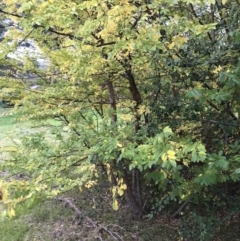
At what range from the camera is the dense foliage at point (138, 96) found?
1.97m

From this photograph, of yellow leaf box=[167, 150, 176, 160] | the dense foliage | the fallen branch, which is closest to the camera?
yellow leaf box=[167, 150, 176, 160]

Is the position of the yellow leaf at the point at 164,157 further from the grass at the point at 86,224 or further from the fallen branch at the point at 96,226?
the fallen branch at the point at 96,226

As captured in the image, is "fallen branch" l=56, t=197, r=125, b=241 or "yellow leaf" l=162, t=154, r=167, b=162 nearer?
"yellow leaf" l=162, t=154, r=167, b=162

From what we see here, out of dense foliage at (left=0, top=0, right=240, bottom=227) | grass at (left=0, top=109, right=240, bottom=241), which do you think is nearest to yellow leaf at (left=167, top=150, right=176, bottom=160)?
dense foliage at (left=0, top=0, right=240, bottom=227)

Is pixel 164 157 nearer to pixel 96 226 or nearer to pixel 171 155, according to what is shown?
pixel 171 155

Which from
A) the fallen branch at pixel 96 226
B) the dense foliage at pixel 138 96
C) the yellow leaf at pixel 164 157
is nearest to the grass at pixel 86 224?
the fallen branch at pixel 96 226

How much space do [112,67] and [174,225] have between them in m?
1.73

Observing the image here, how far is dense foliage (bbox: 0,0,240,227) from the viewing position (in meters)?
1.97

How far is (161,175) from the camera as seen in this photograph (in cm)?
218

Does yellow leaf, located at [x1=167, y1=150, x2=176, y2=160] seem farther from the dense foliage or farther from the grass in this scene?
the grass

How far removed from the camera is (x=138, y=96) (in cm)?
289

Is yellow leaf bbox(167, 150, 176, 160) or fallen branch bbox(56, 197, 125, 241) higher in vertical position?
Result: yellow leaf bbox(167, 150, 176, 160)

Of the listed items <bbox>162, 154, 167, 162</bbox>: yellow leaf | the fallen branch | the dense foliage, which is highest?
the dense foliage

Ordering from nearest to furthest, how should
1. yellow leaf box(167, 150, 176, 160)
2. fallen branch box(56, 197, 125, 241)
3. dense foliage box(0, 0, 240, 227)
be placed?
yellow leaf box(167, 150, 176, 160) < dense foliage box(0, 0, 240, 227) < fallen branch box(56, 197, 125, 241)
